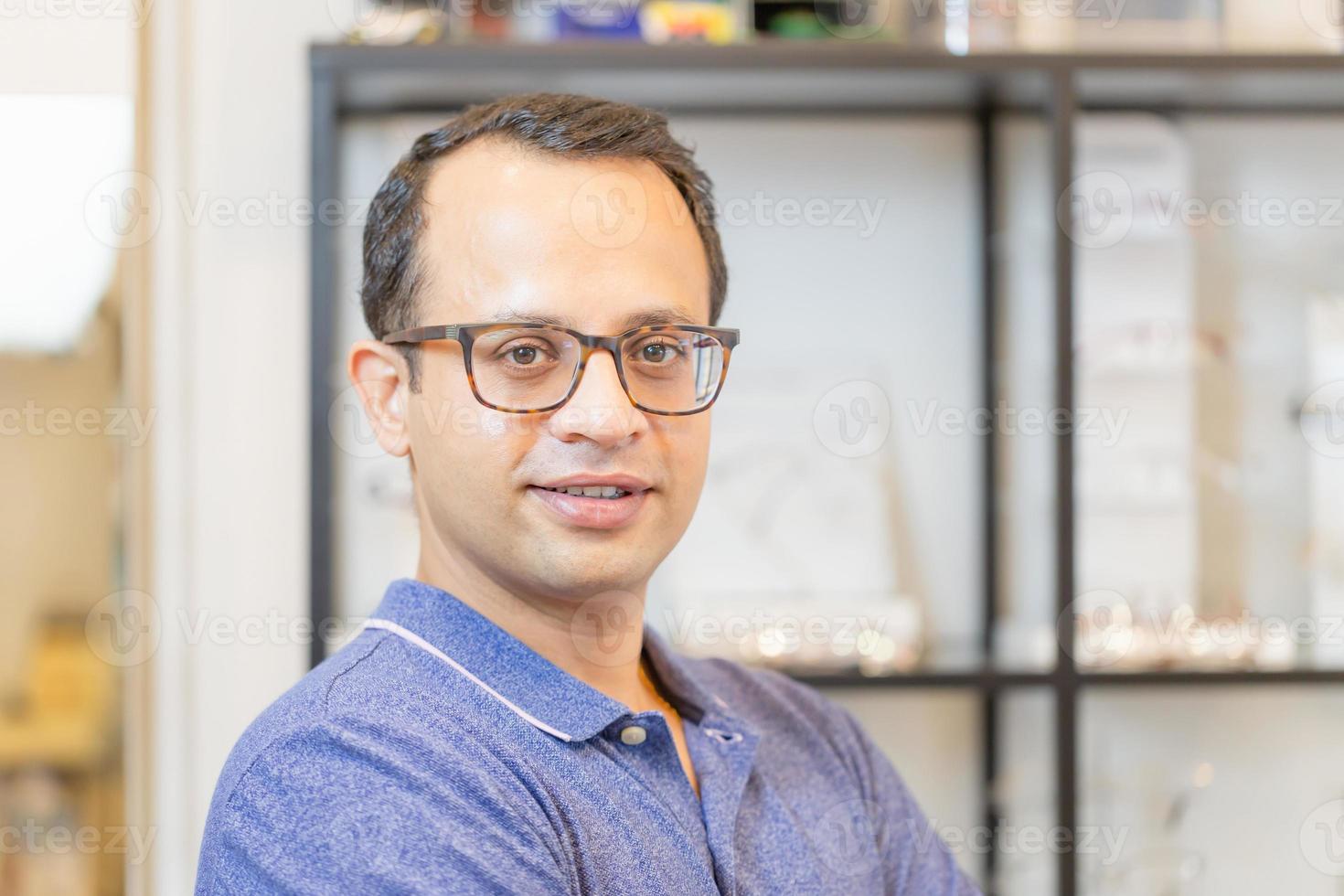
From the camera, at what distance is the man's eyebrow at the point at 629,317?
84 centimetres

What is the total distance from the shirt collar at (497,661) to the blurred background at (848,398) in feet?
2.13

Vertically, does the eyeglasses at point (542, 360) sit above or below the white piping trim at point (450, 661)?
above

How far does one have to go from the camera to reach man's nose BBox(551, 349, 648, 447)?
825mm

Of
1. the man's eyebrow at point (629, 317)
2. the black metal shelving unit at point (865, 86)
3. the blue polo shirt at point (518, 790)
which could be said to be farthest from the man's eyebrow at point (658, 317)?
the black metal shelving unit at point (865, 86)

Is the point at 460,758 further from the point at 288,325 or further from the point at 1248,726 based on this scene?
the point at 1248,726

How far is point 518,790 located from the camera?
75cm

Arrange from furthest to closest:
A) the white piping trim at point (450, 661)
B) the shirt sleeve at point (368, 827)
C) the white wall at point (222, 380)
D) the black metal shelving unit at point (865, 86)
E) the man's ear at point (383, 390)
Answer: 1. the white wall at point (222, 380)
2. the black metal shelving unit at point (865, 86)
3. the man's ear at point (383, 390)
4. the white piping trim at point (450, 661)
5. the shirt sleeve at point (368, 827)

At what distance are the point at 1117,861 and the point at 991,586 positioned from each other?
1.37 feet

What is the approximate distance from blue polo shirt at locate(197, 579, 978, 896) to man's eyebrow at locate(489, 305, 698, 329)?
21cm

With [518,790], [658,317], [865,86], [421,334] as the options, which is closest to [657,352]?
[658,317]

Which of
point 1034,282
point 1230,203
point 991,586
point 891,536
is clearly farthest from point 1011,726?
point 1230,203

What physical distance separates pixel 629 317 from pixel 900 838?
1.71 feet

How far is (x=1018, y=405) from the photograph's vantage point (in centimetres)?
167

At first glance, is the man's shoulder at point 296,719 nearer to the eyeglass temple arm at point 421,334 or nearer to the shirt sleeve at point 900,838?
the eyeglass temple arm at point 421,334
